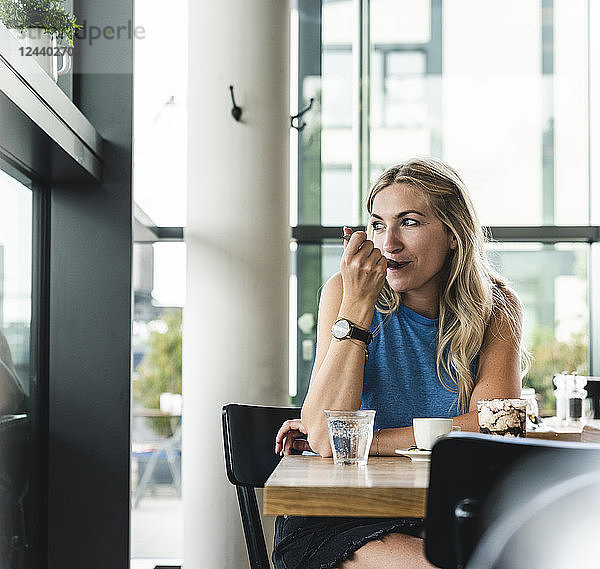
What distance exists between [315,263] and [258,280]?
1246mm

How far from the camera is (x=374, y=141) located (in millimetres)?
4777

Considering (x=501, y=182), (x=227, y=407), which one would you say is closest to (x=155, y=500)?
(x=501, y=182)

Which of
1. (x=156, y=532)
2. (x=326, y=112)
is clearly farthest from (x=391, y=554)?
(x=156, y=532)

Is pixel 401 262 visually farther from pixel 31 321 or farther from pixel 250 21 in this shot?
pixel 250 21

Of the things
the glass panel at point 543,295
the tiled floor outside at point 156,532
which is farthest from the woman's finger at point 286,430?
the glass panel at point 543,295

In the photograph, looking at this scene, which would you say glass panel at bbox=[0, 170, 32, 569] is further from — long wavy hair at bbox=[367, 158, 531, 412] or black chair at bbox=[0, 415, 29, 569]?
long wavy hair at bbox=[367, 158, 531, 412]

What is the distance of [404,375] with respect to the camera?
196 centimetres

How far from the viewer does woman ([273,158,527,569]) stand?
1.75 metres

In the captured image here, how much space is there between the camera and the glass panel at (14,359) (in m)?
2.35

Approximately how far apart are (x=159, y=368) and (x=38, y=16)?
12.0ft

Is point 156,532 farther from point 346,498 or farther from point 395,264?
point 346,498

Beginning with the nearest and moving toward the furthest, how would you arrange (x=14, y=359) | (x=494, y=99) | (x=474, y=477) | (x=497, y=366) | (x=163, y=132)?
(x=474, y=477)
(x=497, y=366)
(x=14, y=359)
(x=163, y=132)
(x=494, y=99)

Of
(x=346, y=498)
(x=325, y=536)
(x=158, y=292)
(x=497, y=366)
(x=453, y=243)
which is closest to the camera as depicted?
(x=346, y=498)

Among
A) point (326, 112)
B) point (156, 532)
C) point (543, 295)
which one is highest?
point (326, 112)
